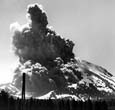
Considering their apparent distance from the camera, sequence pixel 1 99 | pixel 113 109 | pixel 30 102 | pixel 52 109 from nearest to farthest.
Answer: pixel 1 99 < pixel 30 102 < pixel 52 109 < pixel 113 109

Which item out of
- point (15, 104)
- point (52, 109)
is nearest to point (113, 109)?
point (52, 109)

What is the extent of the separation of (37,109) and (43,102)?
7.28 metres

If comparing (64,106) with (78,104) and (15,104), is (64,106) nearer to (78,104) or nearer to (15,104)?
(78,104)

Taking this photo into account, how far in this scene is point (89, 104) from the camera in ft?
513

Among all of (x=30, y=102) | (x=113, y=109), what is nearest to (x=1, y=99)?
(x=30, y=102)

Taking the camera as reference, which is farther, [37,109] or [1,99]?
[37,109]

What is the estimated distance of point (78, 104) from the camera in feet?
517

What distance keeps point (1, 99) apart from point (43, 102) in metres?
49.2

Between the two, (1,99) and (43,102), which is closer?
(1,99)

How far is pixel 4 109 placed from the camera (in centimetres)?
10106

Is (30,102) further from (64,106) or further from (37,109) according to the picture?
(64,106)

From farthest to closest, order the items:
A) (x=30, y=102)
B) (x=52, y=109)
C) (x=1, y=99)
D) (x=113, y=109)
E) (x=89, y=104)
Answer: (x=113, y=109) < (x=89, y=104) < (x=52, y=109) < (x=30, y=102) < (x=1, y=99)

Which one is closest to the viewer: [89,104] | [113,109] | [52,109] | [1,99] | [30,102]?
[1,99]

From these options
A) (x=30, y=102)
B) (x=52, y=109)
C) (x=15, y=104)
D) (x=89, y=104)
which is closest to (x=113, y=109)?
(x=89, y=104)
